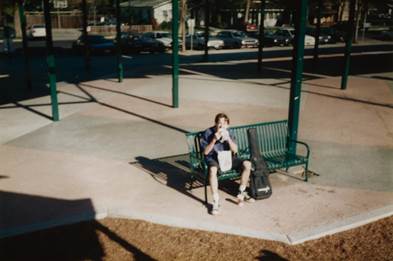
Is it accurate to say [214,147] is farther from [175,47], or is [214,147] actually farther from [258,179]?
[175,47]

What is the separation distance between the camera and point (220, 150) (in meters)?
7.27

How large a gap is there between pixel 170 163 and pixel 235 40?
103 feet

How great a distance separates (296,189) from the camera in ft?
25.7

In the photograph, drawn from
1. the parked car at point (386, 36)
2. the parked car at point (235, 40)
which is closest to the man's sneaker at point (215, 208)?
the parked car at point (235, 40)

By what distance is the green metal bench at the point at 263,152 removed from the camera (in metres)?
7.71

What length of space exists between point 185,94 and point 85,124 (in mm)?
5362

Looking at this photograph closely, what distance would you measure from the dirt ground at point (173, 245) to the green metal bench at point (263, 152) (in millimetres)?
1458

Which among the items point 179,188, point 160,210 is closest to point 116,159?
point 179,188

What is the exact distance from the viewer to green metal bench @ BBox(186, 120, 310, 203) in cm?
771

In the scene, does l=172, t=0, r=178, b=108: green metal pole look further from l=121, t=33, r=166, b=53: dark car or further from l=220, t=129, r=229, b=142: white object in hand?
l=121, t=33, r=166, b=53: dark car

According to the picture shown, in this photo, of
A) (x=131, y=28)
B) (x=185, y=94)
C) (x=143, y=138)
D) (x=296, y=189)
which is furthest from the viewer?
(x=131, y=28)

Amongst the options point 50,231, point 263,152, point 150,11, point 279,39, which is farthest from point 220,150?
point 150,11

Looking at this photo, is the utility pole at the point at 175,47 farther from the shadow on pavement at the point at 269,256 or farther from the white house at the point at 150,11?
the white house at the point at 150,11

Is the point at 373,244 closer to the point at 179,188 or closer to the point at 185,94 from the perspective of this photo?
the point at 179,188
